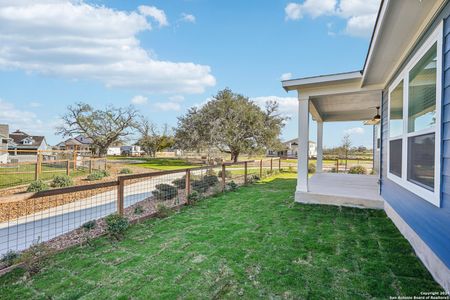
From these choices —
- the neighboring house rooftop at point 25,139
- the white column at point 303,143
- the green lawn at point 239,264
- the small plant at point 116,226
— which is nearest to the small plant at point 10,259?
the green lawn at point 239,264

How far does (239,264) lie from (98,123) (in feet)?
89.8

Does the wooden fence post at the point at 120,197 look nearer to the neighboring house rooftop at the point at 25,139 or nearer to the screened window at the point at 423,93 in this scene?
the screened window at the point at 423,93

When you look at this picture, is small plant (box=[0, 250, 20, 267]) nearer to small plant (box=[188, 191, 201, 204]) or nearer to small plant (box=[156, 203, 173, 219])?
small plant (box=[156, 203, 173, 219])

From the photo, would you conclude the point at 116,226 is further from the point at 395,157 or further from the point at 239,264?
the point at 395,157

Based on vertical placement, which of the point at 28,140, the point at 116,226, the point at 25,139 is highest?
the point at 25,139

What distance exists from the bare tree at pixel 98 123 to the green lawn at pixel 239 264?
25069 millimetres

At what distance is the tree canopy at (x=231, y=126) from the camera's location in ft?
67.3

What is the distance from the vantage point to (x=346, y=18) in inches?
308

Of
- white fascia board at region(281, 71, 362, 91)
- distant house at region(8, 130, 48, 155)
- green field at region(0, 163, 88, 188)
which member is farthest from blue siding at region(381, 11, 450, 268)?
distant house at region(8, 130, 48, 155)

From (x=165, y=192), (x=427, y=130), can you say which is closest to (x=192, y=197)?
(x=165, y=192)

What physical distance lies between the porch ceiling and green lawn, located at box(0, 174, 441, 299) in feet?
10.1

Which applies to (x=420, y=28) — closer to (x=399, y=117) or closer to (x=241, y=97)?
(x=399, y=117)

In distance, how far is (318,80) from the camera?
5199 mm

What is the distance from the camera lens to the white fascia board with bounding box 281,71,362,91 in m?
4.86
